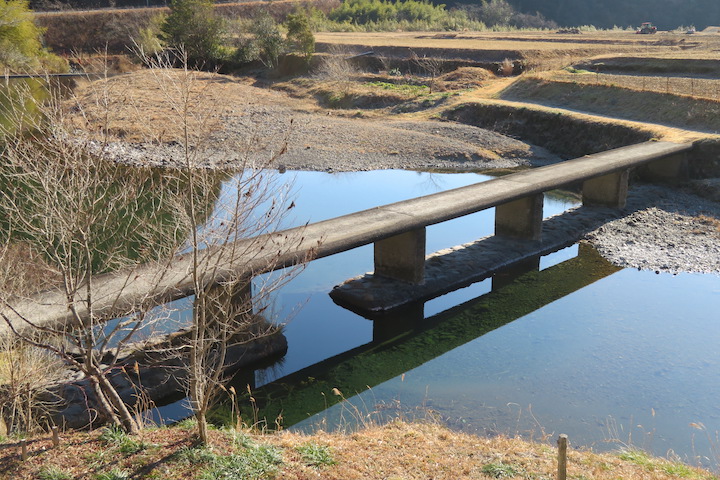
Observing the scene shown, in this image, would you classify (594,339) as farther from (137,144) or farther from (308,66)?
(308,66)

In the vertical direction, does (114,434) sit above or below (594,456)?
above

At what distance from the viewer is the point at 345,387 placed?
12.6 meters

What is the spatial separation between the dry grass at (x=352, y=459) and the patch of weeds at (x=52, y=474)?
38 mm

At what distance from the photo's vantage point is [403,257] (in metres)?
16.2

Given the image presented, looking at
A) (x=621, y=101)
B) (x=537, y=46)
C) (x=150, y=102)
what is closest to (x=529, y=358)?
(x=621, y=101)

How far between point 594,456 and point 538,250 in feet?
36.1

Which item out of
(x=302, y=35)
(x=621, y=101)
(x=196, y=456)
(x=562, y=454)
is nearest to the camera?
(x=562, y=454)

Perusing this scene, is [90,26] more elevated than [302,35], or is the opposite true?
[90,26]

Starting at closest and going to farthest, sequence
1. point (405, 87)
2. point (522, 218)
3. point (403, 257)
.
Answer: point (403, 257), point (522, 218), point (405, 87)

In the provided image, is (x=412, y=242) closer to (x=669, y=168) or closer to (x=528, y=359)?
(x=528, y=359)

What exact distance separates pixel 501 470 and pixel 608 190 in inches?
628

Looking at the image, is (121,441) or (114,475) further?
(121,441)

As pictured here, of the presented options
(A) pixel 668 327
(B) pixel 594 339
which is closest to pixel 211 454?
(B) pixel 594 339

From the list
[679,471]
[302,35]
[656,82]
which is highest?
[302,35]
